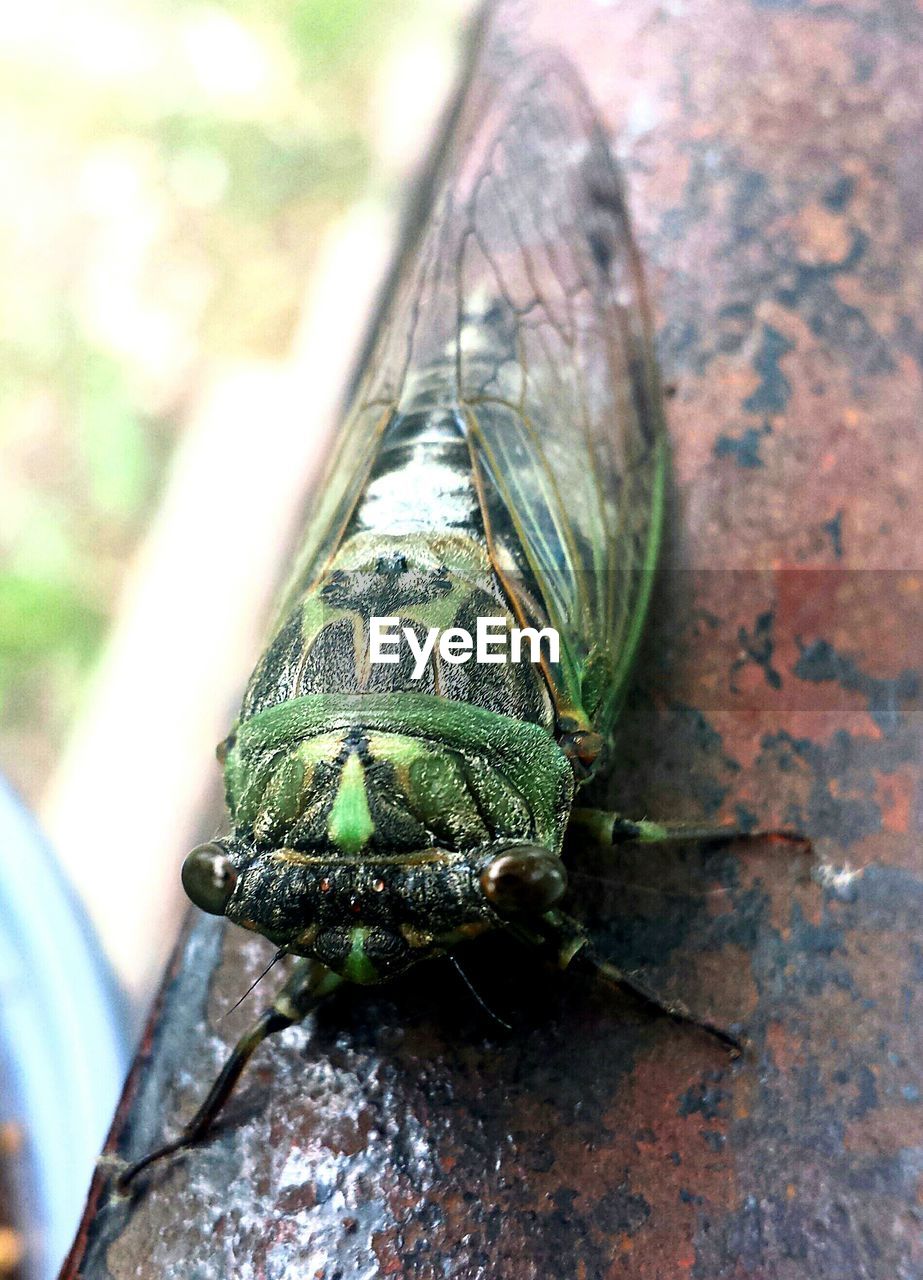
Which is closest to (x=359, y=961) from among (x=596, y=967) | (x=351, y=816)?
(x=351, y=816)

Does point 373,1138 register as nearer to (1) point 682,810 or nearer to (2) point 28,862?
(1) point 682,810

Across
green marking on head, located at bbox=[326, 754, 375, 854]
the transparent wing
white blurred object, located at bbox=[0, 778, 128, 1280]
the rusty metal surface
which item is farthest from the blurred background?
green marking on head, located at bbox=[326, 754, 375, 854]

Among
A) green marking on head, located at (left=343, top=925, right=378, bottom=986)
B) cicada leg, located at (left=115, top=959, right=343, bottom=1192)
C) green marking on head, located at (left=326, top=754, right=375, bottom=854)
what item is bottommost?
cicada leg, located at (left=115, top=959, right=343, bottom=1192)

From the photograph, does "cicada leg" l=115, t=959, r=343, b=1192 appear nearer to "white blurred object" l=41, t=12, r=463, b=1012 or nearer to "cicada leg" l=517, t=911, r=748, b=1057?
"cicada leg" l=517, t=911, r=748, b=1057

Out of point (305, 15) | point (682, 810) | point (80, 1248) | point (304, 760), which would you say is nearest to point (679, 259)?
point (682, 810)

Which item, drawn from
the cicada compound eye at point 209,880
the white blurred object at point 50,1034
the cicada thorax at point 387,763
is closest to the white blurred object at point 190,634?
the white blurred object at point 50,1034

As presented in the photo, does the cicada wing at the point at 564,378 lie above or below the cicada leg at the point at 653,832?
above

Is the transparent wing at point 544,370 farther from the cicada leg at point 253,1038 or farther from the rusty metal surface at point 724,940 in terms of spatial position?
the cicada leg at point 253,1038
